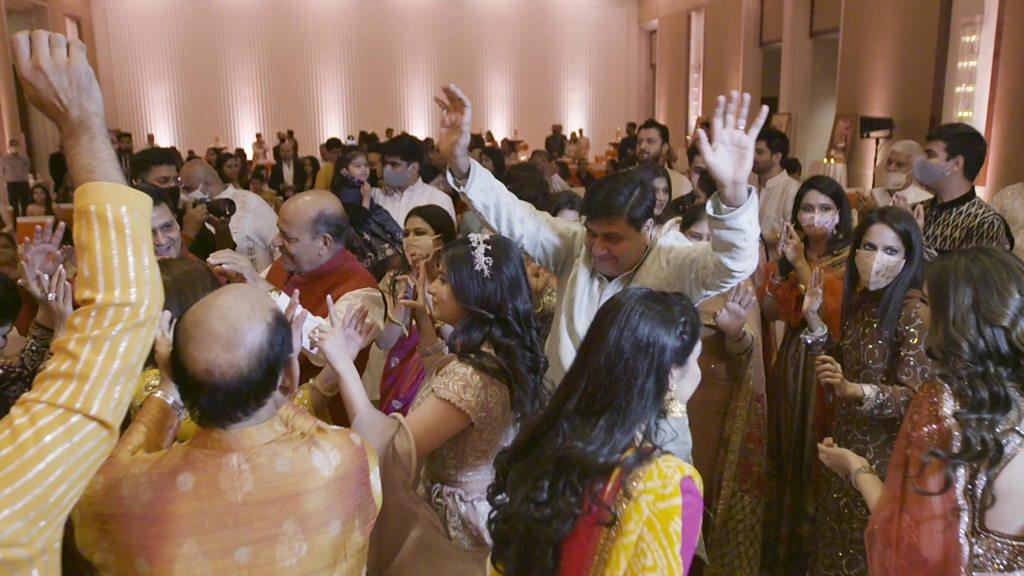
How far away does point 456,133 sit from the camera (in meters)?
2.25

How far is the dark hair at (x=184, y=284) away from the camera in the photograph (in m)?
1.75

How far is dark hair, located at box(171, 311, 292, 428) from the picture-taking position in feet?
3.64

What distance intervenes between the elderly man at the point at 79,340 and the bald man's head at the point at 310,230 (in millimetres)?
1664

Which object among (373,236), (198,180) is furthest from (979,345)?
(198,180)

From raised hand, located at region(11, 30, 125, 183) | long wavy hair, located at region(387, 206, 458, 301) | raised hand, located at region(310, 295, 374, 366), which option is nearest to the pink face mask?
long wavy hair, located at region(387, 206, 458, 301)

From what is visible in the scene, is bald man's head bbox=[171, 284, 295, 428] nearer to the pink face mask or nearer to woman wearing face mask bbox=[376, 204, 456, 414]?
woman wearing face mask bbox=[376, 204, 456, 414]

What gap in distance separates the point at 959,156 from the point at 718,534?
204cm

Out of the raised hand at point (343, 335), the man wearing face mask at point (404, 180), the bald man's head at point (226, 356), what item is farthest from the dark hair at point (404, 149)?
the bald man's head at point (226, 356)

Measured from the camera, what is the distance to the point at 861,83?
28.2 ft

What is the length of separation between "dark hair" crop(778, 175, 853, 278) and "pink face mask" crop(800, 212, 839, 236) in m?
0.02

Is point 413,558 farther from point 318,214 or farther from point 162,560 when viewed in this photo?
point 318,214

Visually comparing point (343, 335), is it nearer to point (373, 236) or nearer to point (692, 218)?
point (692, 218)

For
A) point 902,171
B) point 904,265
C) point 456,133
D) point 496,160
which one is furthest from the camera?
point 496,160

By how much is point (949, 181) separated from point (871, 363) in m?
1.59
